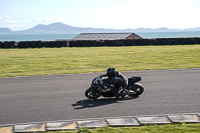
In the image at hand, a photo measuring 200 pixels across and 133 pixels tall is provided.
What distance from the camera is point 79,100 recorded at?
8438 mm

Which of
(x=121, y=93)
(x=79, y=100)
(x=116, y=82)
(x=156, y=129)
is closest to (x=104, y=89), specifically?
(x=116, y=82)

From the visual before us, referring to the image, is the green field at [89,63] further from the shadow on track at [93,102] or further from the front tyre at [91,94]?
the shadow on track at [93,102]

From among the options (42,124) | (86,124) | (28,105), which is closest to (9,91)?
(28,105)

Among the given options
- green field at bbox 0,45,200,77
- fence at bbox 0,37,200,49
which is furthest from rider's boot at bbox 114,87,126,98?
fence at bbox 0,37,200,49

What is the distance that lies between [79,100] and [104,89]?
915 mm

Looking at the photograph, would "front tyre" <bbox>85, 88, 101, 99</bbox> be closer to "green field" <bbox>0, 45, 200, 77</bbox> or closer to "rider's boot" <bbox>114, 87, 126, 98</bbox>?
"rider's boot" <bbox>114, 87, 126, 98</bbox>

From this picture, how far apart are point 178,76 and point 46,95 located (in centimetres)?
654

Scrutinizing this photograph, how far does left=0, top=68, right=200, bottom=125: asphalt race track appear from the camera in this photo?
22.9 feet

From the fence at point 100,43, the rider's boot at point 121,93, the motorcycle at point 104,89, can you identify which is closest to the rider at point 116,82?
the rider's boot at point 121,93

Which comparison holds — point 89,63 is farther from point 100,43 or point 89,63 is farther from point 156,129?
point 100,43

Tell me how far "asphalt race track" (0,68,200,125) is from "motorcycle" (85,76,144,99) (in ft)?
0.67

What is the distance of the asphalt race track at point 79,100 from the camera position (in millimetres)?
6992

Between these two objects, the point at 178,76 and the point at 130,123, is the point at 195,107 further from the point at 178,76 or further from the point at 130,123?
the point at 178,76

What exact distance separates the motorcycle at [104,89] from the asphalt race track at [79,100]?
21 cm
